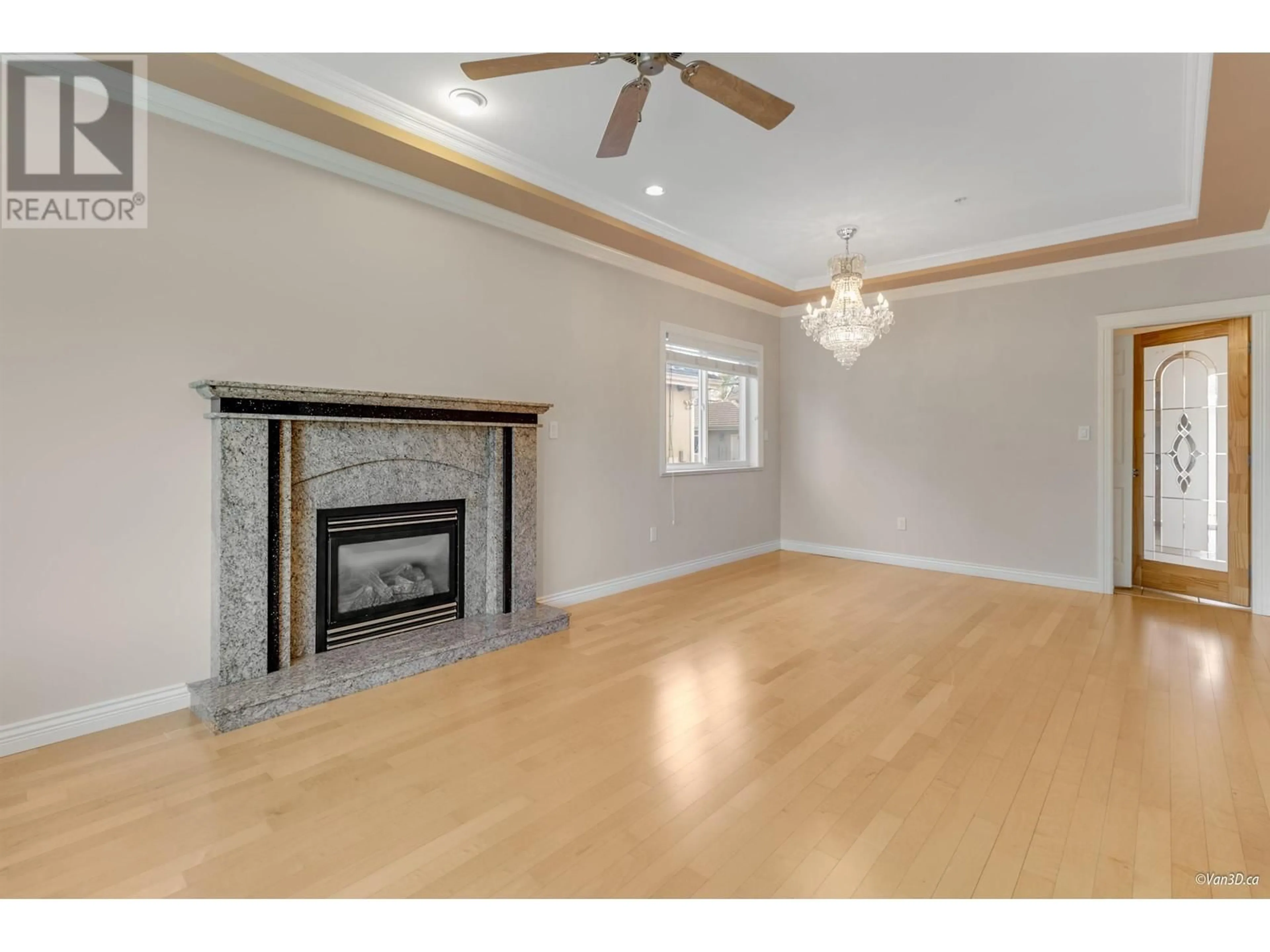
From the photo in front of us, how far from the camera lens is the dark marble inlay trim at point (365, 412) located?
2584 millimetres

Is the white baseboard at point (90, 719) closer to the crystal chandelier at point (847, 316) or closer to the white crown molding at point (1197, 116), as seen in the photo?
the crystal chandelier at point (847, 316)

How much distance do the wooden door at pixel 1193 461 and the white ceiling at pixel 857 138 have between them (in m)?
1.15

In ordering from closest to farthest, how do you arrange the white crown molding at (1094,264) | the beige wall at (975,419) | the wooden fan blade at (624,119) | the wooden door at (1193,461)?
the wooden fan blade at (624,119)
the white crown molding at (1094,264)
the wooden door at (1193,461)
the beige wall at (975,419)

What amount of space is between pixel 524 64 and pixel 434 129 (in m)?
1.17

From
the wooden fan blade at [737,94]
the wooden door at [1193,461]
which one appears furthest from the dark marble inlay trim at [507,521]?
the wooden door at [1193,461]

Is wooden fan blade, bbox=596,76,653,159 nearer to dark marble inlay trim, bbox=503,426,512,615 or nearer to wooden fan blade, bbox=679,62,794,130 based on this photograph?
wooden fan blade, bbox=679,62,794,130

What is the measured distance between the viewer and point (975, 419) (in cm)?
523

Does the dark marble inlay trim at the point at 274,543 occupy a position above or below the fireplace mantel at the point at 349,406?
below

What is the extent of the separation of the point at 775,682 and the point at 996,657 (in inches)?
53.1

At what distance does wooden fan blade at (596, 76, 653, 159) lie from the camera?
2166 mm

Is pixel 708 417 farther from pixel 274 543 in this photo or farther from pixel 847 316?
pixel 274 543

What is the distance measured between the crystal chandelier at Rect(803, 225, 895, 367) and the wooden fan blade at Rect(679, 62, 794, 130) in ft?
6.59

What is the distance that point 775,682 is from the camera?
9.52ft
